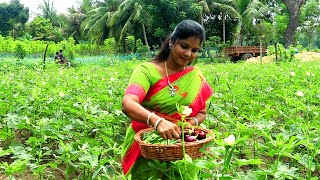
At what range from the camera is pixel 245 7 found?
28.5m

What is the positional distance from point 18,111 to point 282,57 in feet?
49.0

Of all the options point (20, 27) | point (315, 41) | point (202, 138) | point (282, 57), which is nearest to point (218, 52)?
point (282, 57)

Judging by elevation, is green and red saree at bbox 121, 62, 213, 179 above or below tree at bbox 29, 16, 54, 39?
below

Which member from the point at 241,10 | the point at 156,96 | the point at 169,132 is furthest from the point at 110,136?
the point at 241,10

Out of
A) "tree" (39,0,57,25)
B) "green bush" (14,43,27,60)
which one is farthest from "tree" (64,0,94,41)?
"green bush" (14,43,27,60)

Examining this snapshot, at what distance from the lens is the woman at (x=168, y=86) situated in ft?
6.41

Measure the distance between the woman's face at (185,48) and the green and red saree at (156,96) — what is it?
118 mm

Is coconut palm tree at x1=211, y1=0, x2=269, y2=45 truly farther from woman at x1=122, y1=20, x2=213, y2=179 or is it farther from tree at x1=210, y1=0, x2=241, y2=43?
woman at x1=122, y1=20, x2=213, y2=179

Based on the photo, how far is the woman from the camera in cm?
195

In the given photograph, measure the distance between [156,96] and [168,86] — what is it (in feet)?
0.29

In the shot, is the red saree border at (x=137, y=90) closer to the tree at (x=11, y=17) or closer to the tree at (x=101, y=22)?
the tree at (x=101, y=22)

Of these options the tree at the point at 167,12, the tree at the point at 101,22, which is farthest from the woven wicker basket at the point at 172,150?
the tree at the point at 101,22

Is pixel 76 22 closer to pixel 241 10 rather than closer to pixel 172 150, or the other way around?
pixel 241 10

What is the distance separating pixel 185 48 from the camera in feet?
6.49
